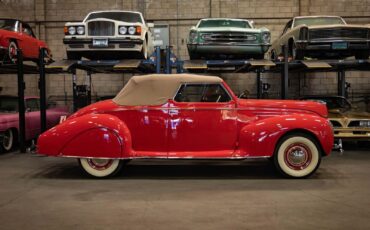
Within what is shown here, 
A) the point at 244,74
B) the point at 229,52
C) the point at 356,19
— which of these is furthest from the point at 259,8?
the point at 229,52

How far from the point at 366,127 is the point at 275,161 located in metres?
4.09

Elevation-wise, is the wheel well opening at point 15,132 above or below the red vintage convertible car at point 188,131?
below

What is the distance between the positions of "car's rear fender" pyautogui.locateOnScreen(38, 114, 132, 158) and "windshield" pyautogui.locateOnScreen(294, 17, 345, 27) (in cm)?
783

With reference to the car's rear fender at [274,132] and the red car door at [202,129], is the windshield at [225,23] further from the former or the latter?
the car's rear fender at [274,132]

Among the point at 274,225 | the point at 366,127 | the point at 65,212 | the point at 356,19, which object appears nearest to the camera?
the point at 274,225

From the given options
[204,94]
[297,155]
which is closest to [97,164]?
[204,94]

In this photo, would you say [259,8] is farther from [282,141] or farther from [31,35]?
[282,141]

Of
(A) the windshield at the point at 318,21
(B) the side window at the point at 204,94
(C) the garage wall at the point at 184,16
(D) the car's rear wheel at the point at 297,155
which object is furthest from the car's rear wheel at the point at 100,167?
(C) the garage wall at the point at 184,16

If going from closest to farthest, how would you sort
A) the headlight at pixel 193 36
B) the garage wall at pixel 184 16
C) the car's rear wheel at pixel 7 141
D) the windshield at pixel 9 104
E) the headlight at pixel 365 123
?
the headlight at pixel 365 123 < the car's rear wheel at pixel 7 141 < the headlight at pixel 193 36 < the windshield at pixel 9 104 < the garage wall at pixel 184 16

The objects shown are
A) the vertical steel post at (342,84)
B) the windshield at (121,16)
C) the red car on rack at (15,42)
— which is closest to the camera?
the red car on rack at (15,42)

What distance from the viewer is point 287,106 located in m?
7.03

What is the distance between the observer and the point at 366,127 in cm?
977

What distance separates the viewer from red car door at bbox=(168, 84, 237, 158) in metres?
6.83

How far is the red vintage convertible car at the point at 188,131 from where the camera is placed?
6.70 meters
